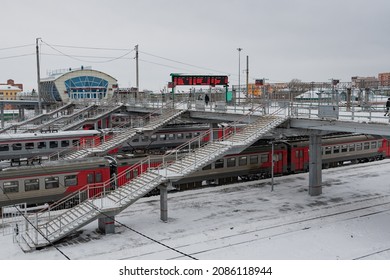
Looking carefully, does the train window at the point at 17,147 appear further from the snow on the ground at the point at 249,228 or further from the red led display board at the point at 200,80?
the red led display board at the point at 200,80

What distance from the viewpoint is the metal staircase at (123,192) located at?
2156cm

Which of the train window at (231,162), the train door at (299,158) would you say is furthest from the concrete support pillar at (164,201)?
the train door at (299,158)

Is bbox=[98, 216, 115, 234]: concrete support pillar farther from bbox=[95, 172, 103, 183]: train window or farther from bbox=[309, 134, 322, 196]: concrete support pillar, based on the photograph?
bbox=[309, 134, 322, 196]: concrete support pillar

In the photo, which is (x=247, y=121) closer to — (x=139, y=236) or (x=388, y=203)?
(x=388, y=203)

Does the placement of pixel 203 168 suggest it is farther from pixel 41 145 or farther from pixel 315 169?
pixel 41 145

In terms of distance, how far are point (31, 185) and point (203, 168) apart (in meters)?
11.2

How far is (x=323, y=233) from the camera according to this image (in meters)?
22.6

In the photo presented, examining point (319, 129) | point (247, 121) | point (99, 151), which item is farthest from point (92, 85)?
point (319, 129)

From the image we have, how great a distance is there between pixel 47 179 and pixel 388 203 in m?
20.0

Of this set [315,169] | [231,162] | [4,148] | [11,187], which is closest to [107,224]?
[11,187]

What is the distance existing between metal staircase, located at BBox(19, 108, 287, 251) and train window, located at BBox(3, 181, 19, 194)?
198cm

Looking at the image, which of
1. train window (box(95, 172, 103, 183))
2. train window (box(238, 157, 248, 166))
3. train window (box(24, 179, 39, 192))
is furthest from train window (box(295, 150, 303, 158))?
train window (box(24, 179, 39, 192))

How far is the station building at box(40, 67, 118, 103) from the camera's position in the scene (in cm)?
8719

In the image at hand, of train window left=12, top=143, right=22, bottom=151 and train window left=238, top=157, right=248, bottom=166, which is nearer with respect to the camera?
train window left=238, top=157, right=248, bottom=166
